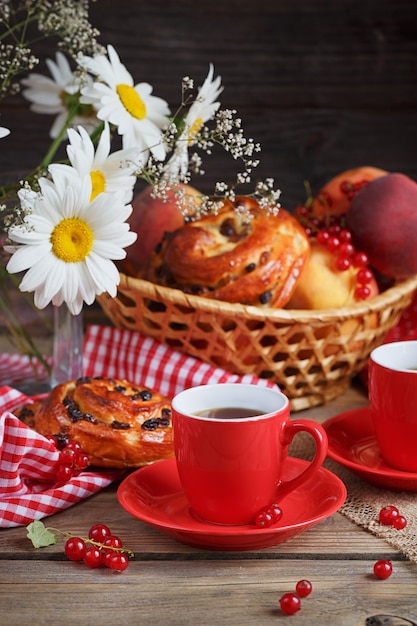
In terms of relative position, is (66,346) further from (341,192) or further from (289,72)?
(289,72)

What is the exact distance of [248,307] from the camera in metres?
1.15

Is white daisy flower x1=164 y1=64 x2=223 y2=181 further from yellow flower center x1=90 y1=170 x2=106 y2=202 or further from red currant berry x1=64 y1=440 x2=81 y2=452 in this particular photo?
red currant berry x1=64 y1=440 x2=81 y2=452

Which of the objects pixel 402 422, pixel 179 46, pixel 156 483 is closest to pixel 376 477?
pixel 402 422

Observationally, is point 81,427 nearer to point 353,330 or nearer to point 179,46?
point 353,330

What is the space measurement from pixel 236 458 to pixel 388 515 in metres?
Result: 0.19

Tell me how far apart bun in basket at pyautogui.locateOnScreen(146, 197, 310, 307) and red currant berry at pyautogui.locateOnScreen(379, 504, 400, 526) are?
380 mm

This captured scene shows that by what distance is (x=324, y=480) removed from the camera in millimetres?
907

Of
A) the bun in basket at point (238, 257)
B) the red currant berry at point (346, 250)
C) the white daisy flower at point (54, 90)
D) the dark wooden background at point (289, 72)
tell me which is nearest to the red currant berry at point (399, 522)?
the bun in basket at point (238, 257)

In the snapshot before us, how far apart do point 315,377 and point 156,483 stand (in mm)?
410

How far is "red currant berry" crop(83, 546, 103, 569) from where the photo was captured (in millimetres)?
806

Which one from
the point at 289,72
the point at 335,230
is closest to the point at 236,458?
the point at 335,230

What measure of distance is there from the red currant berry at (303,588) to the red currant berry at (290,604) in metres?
0.02

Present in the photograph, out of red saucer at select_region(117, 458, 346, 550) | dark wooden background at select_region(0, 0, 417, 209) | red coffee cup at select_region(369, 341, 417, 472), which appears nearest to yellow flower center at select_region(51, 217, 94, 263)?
red saucer at select_region(117, 458, 346, 550)

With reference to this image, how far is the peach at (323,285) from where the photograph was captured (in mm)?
1254
